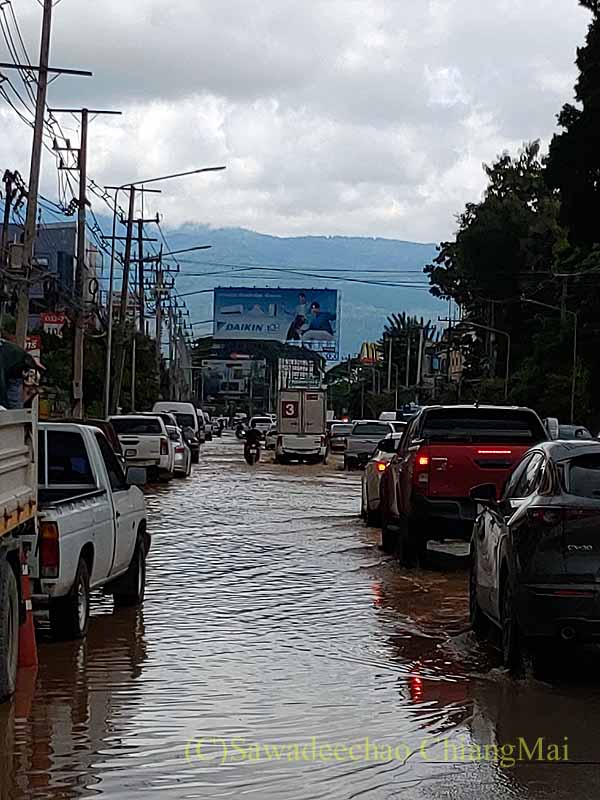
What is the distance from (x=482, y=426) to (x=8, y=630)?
31.6ft

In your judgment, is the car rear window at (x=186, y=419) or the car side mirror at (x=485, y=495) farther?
the car rear window at (x=186, y=419)

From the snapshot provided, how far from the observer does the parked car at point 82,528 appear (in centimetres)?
1068

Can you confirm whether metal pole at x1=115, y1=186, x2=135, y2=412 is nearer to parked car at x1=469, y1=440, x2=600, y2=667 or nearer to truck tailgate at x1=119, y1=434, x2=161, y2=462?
truck tailgate at x1=119, y1=434, x2=161, y2=462

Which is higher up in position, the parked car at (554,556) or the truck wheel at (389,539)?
the parked car at (554,556)

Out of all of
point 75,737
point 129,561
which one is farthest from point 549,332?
point 75,737

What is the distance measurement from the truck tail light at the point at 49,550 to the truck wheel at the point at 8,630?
1.18m

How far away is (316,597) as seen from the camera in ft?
48.6

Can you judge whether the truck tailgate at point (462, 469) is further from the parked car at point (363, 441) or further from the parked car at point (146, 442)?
the parked car at point (363, 441)

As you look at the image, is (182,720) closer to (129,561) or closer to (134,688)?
(134,688)

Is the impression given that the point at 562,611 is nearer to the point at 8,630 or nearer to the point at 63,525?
the point at 8,630

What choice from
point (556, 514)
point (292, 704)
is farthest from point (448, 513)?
point (292, 704)

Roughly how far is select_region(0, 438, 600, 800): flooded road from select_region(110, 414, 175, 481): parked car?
2113cm

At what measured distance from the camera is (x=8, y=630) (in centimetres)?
909

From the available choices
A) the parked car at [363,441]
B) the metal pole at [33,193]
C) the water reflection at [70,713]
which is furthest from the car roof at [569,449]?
the parked car at [363,441]
